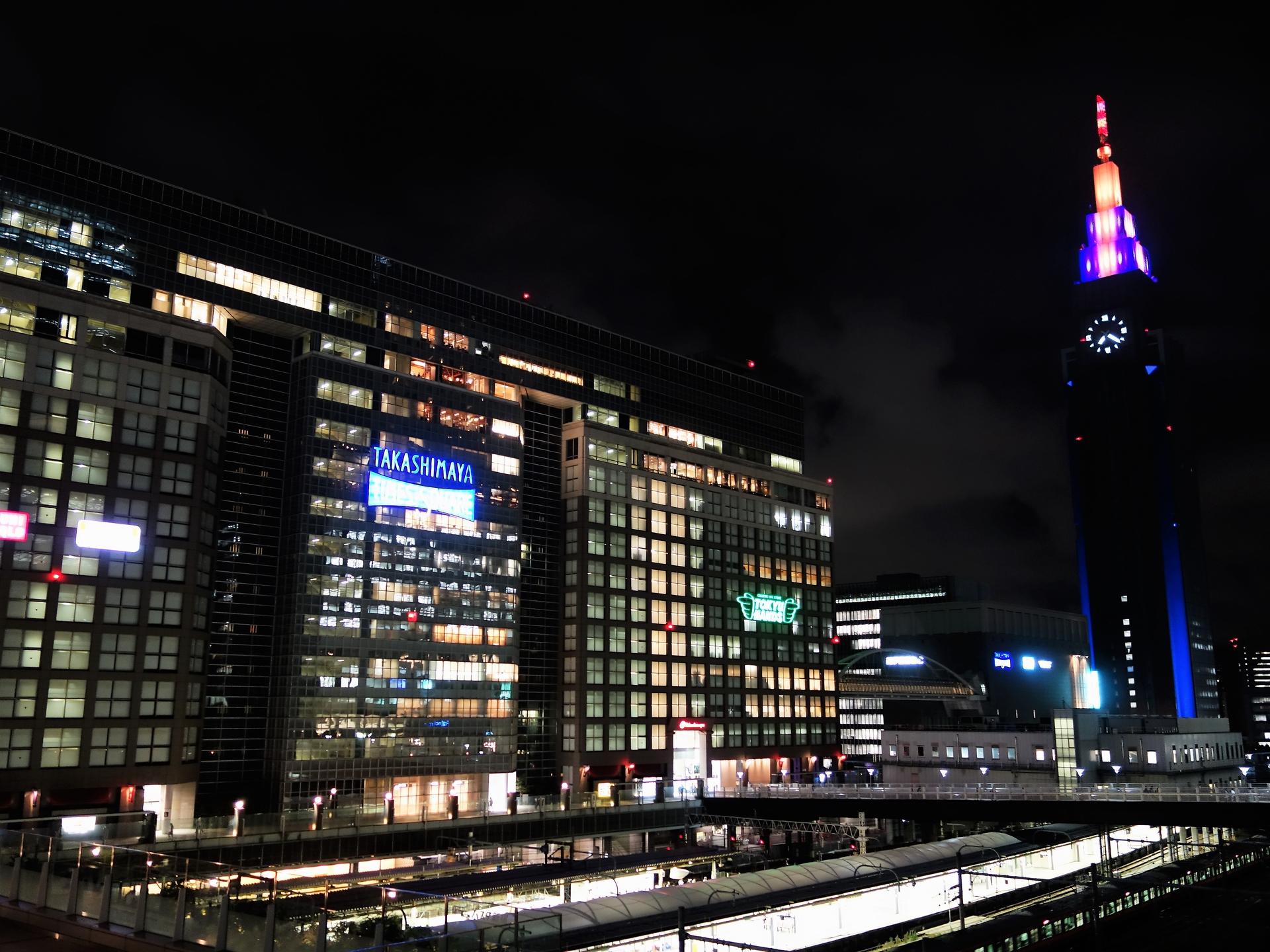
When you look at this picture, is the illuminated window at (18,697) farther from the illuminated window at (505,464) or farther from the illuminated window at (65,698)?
the illuminated window at (505,464)

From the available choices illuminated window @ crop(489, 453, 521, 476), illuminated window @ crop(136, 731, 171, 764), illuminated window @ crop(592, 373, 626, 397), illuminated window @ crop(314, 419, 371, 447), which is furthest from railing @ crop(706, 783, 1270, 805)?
illuminated window @ crop(136, 731, 171, 764)

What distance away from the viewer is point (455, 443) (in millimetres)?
114000

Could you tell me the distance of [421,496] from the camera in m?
109

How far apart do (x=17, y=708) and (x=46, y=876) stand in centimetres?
5828

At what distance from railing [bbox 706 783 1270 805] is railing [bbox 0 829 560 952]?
71160 millimetres

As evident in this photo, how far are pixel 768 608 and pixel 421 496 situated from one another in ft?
205

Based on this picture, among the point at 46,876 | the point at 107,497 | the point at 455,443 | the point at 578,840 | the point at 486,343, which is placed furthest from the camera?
the point at 486,343

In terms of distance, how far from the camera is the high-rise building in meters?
83.8

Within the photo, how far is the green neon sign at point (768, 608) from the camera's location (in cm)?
14788

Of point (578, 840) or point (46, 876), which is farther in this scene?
point (578, 840)

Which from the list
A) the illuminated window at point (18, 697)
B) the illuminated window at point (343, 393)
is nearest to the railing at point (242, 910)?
the illuminated window at point (18, 697)

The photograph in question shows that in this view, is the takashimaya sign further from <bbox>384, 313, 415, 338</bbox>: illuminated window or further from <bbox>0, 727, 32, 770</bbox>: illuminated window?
<bbox>0, 727, 32, 770</bbox>: illuminated window

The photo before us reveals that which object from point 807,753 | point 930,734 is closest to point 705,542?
point 807,753

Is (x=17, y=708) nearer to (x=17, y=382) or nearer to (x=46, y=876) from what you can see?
(x=17, y=382)
